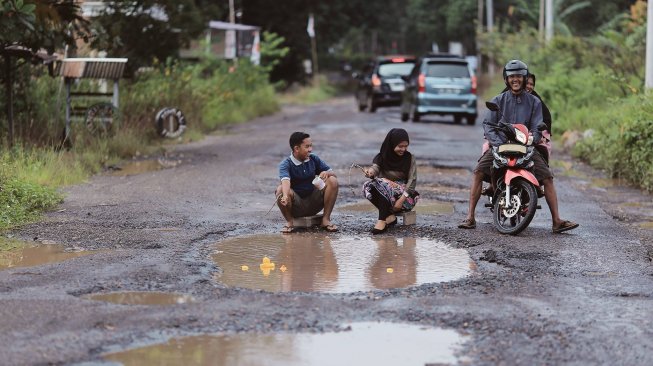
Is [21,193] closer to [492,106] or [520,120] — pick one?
[492,106]

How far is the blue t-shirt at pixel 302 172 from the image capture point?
10953mm

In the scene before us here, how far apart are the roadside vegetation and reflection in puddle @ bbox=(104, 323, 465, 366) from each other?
9.14 metres

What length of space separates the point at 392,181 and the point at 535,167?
4.65 ft

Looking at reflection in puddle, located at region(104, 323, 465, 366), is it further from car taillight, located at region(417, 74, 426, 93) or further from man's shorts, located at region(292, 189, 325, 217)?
car taillight, located at region(417, 74, 426, 93)

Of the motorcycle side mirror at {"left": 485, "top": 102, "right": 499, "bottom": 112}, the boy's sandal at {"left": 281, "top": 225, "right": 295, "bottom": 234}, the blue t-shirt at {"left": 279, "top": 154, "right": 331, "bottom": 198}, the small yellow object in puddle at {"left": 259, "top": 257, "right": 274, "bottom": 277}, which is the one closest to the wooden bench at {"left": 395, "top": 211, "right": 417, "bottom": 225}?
the blue t-shirt at {"left": 279, "top": 154, "right": 331, "bottom": 198}

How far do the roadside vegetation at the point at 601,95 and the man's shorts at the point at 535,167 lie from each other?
13.7 feet

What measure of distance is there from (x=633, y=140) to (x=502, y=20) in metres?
59.4

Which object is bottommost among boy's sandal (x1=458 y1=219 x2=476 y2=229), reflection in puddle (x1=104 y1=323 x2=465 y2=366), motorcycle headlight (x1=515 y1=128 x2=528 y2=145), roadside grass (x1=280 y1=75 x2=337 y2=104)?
roadside grass (x1=280 y1=75 x2=337 y2=104)

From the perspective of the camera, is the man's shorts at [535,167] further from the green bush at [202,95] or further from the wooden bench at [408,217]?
the green bush at [202,95]

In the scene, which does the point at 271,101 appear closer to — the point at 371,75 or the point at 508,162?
the point at 371,75

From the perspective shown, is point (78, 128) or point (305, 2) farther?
point (305, 2)

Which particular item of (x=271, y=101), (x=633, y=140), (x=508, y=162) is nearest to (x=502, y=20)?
(x=271, y=101)

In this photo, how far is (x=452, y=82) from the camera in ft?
97.3

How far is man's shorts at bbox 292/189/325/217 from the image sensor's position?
11.0 m
